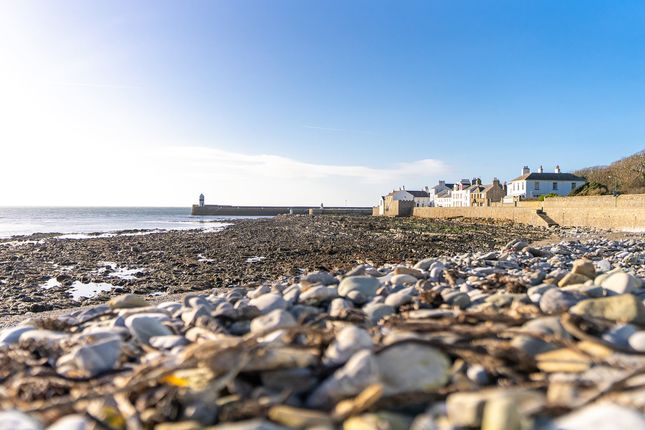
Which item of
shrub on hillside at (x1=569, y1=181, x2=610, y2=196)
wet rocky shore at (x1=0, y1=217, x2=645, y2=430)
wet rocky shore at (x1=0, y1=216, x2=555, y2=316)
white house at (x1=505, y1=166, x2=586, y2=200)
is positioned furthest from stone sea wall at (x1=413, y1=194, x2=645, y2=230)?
wet rocky shore at (x1=0, y1=217, x2=645, y2=430)

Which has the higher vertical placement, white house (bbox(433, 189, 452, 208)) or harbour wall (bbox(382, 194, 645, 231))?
white house (bbox(433, 189, 452, 208))

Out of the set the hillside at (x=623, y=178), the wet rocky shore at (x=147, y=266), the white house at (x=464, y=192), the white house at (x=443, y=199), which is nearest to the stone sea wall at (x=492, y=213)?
the hillside at (x=623, y=178)

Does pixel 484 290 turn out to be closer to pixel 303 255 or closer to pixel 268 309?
pixel 268 309

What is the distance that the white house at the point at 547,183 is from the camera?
56.7 meters

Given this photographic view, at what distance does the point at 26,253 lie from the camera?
58.5 ft

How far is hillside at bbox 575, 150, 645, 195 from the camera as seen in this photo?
1636 inches

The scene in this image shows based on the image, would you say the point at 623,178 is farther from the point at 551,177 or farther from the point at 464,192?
the point at 464,192

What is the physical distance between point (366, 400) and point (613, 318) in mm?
1940

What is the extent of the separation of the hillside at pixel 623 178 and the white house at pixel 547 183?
153 inches

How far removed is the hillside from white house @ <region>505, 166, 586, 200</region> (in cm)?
389

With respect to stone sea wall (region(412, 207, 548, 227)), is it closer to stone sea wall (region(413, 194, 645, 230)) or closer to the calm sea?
stone sea wall (region(413, 194, 645, 230))

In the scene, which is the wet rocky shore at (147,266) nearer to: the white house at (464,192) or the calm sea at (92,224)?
the calm sea at (92,224)

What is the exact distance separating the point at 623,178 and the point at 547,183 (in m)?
12.3

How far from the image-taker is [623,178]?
148 feet
